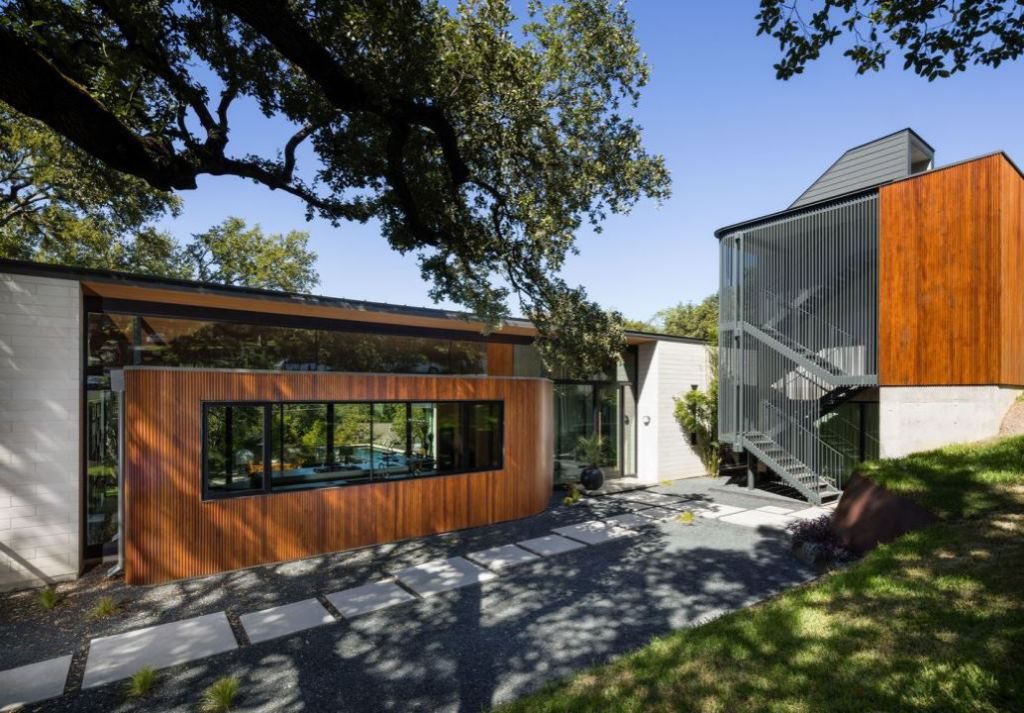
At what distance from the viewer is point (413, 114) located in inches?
267

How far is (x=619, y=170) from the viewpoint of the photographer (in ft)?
29.0

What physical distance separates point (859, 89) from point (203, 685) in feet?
29.0

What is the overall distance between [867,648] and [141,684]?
5.55m

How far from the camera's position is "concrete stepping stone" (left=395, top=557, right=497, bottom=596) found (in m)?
6.60

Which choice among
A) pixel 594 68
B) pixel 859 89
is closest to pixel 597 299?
pixel 594 68

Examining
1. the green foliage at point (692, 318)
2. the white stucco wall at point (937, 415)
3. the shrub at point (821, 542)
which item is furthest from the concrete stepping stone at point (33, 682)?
the green foliage at point (692, 318)

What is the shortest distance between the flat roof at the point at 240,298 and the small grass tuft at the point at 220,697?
499 centimetres

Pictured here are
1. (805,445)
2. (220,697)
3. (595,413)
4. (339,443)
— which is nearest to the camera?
(220,697)

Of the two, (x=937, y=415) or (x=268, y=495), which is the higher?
(x=937, y=415)

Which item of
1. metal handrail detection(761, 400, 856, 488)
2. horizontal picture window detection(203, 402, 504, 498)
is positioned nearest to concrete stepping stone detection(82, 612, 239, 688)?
horizontal picture window detection(203, 402, 504, 498)

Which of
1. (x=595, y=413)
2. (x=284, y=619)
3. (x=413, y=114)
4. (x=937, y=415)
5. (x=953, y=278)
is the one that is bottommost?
(x=284, y=619)

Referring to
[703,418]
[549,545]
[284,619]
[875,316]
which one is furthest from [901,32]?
[703,418]

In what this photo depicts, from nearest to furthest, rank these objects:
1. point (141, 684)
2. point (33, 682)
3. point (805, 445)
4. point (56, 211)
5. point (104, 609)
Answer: point (141, 684) < point (33, 682) < point (104, 609) < point (805, 445) < point (56, 211)

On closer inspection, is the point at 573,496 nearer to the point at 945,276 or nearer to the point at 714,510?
the point at 714,510
